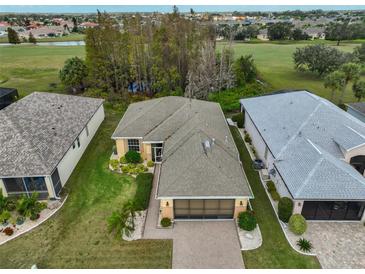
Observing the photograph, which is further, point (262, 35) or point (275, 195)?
point (262, 35)

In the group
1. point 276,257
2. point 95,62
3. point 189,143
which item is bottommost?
point 276,257

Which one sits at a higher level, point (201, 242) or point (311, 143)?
point (311, 143)

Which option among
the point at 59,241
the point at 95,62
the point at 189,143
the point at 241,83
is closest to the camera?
the point at 59,241

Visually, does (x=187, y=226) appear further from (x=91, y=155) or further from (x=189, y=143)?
(x=91, y=155)

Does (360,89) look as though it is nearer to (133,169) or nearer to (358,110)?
(358,110)

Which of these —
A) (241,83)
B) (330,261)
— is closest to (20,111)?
(330,261)

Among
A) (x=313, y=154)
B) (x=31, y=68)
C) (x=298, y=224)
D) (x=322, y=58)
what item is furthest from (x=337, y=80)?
(x=31, y=68)

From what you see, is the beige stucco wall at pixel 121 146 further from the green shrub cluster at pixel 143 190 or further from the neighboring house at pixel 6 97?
the neighboring house at pixel 6 97
